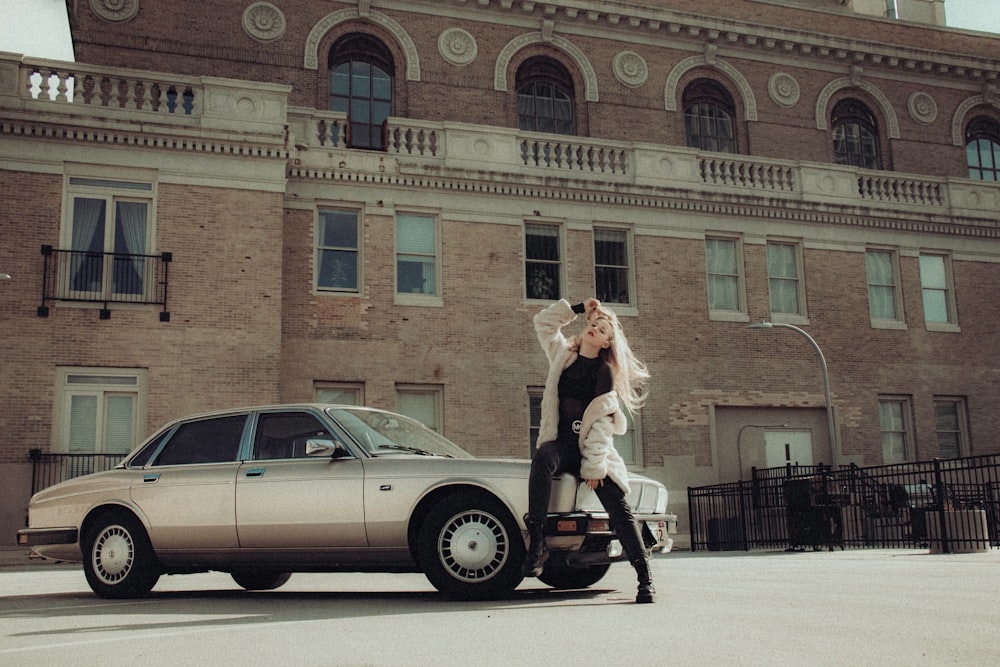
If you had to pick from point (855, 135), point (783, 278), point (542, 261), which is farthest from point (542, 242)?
point (855, 135)

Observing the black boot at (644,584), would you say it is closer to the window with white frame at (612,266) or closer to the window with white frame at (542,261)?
the window with white frame at (542,261)

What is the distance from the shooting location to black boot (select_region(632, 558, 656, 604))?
7488 mm

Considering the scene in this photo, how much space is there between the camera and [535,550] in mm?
7586

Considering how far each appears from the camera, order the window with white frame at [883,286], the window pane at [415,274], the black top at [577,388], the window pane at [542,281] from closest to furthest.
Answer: the black top at [577,388], the window pane at [415,274], the window pane at [542,281], the window with white frame at [883,286]

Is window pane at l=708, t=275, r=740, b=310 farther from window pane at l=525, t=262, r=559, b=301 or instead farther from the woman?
the woman

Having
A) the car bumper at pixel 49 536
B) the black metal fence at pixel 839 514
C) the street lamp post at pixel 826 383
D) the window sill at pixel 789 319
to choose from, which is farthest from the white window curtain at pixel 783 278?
the car bumper at pixel 49 536

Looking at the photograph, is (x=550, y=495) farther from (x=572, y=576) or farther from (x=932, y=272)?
(x=932, y=272)

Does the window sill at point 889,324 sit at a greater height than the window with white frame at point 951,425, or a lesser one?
greater

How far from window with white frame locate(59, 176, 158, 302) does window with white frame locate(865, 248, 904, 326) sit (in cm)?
1662

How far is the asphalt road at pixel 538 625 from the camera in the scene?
5180 millimetres

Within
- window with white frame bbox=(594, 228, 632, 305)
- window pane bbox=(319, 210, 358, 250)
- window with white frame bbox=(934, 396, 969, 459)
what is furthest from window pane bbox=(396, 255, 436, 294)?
window with white frame bbox=(934, 396, 969, 459)

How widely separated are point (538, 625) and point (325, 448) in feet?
9.04

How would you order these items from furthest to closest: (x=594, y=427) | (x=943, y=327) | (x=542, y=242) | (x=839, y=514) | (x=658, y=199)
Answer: (x=943, y=327) < (x=658, y=199) < (x=542, y=242) < (x=839, y=514) < (x=594, y=427)

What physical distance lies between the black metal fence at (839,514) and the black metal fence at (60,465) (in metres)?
11.1
